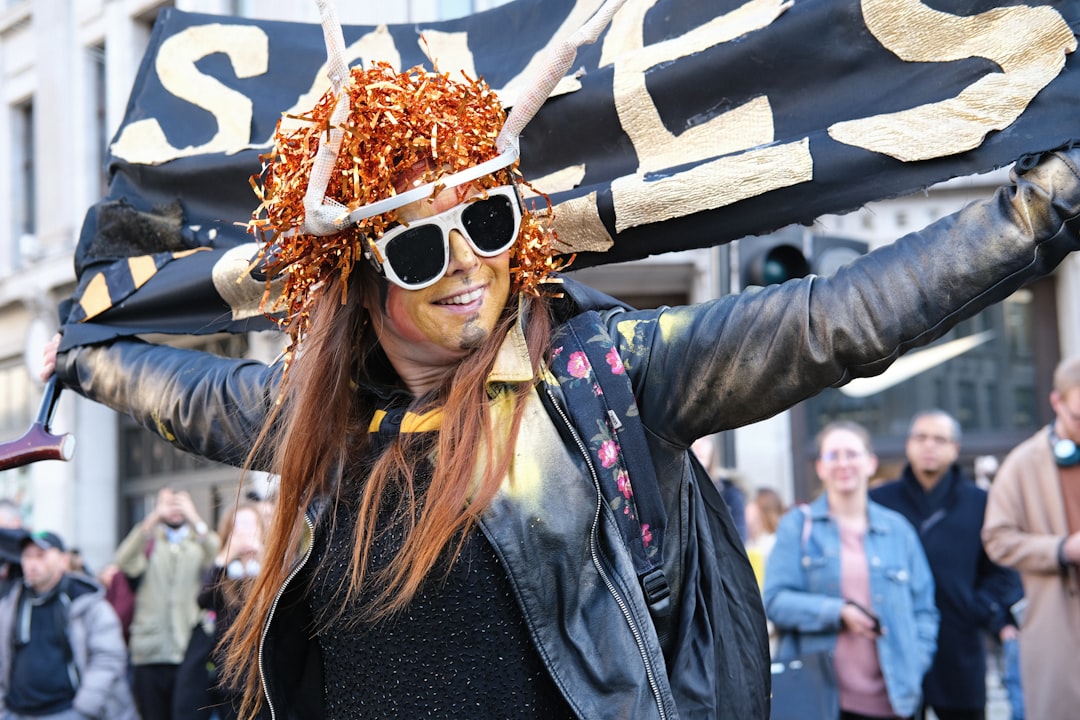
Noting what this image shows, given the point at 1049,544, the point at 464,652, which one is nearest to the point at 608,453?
the point at 464,652

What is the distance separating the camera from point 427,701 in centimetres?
201

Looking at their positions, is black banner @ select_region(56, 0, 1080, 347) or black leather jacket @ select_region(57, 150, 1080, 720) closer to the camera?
black leather jacket @ select_region(57, 150, 1080, 720)

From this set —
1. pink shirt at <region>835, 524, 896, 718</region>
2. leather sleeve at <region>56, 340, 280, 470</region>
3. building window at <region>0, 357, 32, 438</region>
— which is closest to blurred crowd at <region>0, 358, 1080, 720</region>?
pink shirt at <region>835, 524, 896, 718</region>

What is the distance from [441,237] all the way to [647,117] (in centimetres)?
62

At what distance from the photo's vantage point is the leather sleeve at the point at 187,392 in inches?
99.3

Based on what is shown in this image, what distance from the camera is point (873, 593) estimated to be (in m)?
4.81

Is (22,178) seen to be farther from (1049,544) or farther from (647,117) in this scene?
(647,117)

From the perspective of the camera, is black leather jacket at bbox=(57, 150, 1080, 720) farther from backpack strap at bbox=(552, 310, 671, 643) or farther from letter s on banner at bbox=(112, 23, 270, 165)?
letter s on banner at bbox=(112, 23, 270, 165)

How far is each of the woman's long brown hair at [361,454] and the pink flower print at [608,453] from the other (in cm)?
15

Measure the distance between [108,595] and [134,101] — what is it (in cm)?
601

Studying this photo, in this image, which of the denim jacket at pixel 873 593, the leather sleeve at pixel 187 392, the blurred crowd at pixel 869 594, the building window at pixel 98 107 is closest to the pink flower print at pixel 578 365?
the leather sleeve at pixel 187 392

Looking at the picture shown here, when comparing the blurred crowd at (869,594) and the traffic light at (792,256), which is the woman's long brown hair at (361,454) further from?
the traffic light at (792,256)

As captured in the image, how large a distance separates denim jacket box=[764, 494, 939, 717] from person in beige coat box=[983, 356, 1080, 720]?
35 cm

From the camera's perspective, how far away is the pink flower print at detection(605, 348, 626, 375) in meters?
2.04
